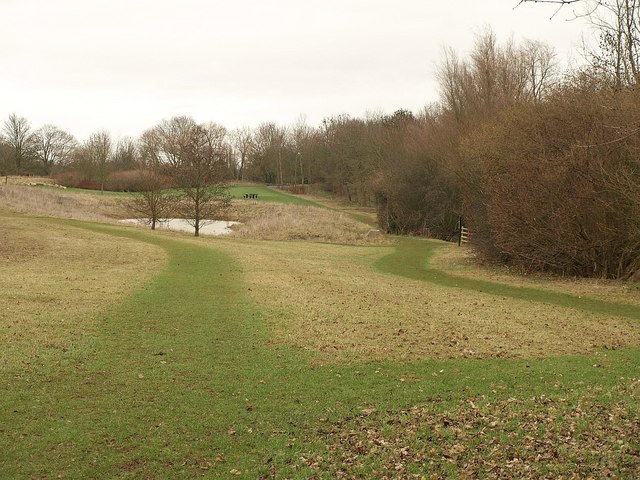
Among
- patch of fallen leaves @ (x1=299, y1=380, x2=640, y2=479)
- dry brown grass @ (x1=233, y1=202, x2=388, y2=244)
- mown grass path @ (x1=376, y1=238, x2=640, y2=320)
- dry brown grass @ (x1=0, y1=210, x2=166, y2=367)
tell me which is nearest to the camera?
patch of fallen leaves @ (x1=299, y1=380, x2=640, y2=479)

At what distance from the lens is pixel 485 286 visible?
21.2 metres

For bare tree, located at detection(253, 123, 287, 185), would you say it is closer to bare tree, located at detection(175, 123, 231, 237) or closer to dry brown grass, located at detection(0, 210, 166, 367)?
bare tree, located at detection(175, 123, 231, 237)

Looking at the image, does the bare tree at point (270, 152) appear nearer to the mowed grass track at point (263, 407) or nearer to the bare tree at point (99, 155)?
the bare tree at point (99, 155)

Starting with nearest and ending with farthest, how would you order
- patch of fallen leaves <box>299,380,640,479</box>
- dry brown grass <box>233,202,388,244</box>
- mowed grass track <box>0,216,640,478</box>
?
patch of fallen leaves <box>299,380,640,479</box> < mowed grass track <box>0,216,640,478</box> < dry brown grass <box>233,202,388,244</box>

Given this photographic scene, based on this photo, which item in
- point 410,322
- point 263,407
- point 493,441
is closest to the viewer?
point 493,441

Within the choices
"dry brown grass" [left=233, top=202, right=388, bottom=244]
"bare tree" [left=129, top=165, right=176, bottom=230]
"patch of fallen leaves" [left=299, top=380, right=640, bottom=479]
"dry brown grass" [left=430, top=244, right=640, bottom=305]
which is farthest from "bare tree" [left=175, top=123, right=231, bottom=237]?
"patch of fallen leaves" [left=299, top=380, right=640, bottom=479]

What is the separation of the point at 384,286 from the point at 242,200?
177 ft

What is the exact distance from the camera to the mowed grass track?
598 centimetres

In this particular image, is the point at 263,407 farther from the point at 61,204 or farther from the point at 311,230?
the point at 61,204

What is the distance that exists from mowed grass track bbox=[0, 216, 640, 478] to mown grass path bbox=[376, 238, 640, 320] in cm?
634

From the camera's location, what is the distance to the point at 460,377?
9.26 m

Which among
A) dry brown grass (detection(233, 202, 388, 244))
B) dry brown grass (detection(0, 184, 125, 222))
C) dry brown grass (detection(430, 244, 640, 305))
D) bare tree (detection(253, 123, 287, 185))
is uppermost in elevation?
bare tree (detection(253, 123, 287, 185))

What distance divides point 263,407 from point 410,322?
20.4 ft

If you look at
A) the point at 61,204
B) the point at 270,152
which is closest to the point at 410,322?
the point at 61,204
